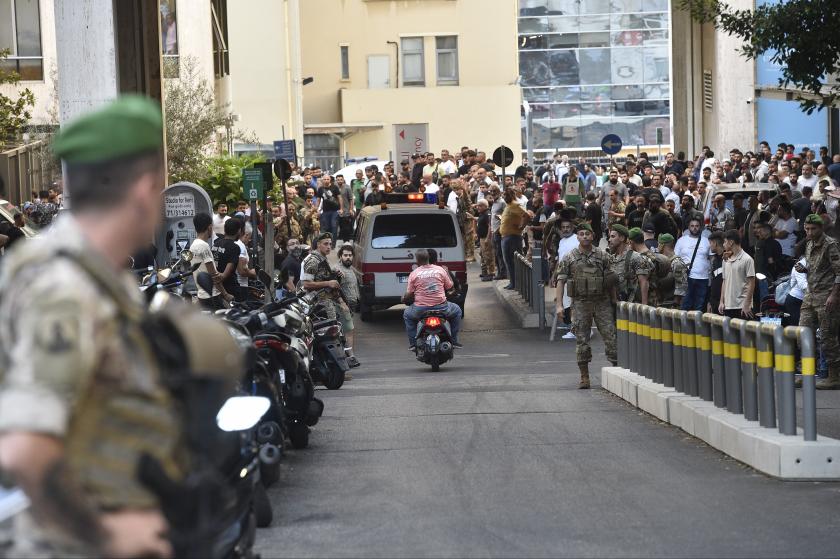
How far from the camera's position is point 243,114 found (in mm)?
61844

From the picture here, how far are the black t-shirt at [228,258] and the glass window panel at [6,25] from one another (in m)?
22.3

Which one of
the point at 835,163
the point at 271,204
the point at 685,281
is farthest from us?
the point at 271,204

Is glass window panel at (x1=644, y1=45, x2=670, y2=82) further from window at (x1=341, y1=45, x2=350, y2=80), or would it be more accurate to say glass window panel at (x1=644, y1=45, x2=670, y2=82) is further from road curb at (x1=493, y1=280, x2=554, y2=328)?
road curb at (x1=493, y1=280, x2=554, y2=328)

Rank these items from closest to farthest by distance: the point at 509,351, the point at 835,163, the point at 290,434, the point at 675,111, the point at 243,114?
the point at 290,434 < the point at 509,351 < the point at 835,163 < the point at 675,111 < the point at 243,114

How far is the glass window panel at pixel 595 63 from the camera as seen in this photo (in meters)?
82.9

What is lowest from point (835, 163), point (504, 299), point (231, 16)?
point (504, 299)

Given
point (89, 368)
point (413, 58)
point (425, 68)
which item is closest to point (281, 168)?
point (89, 368)

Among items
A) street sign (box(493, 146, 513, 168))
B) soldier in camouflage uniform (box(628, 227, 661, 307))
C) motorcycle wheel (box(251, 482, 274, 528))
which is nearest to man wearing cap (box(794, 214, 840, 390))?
soldier in camouflage uniform (box(628, 227, 661, 307))

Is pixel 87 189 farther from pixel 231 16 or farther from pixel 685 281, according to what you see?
pixel 231 16

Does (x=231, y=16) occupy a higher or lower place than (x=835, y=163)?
higher

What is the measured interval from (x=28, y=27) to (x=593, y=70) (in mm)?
46627

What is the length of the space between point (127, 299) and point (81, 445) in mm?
334

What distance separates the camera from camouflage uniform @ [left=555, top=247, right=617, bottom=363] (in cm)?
1753

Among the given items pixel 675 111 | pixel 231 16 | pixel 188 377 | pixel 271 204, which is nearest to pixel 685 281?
pixel 271 204
